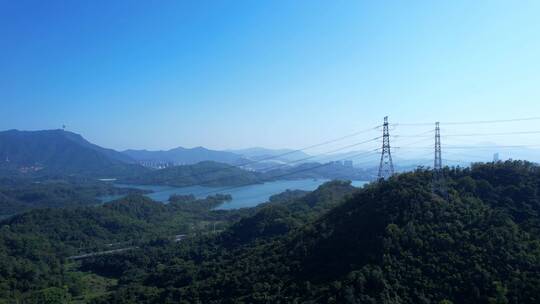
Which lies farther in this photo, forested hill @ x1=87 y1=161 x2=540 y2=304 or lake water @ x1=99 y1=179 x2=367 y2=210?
lake water @ x1=99 y1=179 x2=367 y2=210

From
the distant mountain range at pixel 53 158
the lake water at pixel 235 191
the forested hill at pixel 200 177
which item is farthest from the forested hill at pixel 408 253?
the distant mountain range at pixel 53 158

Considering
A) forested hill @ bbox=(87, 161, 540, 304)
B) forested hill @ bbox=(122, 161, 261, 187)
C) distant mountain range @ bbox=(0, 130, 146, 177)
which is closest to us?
forested hill @ bbox=(87, 161, 540, 304)

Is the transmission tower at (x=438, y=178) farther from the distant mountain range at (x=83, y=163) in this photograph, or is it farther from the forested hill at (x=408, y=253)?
the distant mountain range at (x=83, y=163)

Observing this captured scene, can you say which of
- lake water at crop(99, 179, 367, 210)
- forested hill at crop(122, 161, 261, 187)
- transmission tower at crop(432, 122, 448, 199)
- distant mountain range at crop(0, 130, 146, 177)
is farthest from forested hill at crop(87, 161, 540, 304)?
distant mountain range at crop(0, 130, 146, 177)

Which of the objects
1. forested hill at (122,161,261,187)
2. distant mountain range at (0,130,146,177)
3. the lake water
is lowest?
the lake water

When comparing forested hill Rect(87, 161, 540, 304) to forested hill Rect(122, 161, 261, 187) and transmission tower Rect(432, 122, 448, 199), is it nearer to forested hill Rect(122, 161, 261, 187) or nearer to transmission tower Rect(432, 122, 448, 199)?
transmission tower Rect(432, 122, 448, 199)

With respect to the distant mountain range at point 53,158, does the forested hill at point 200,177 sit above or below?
below
